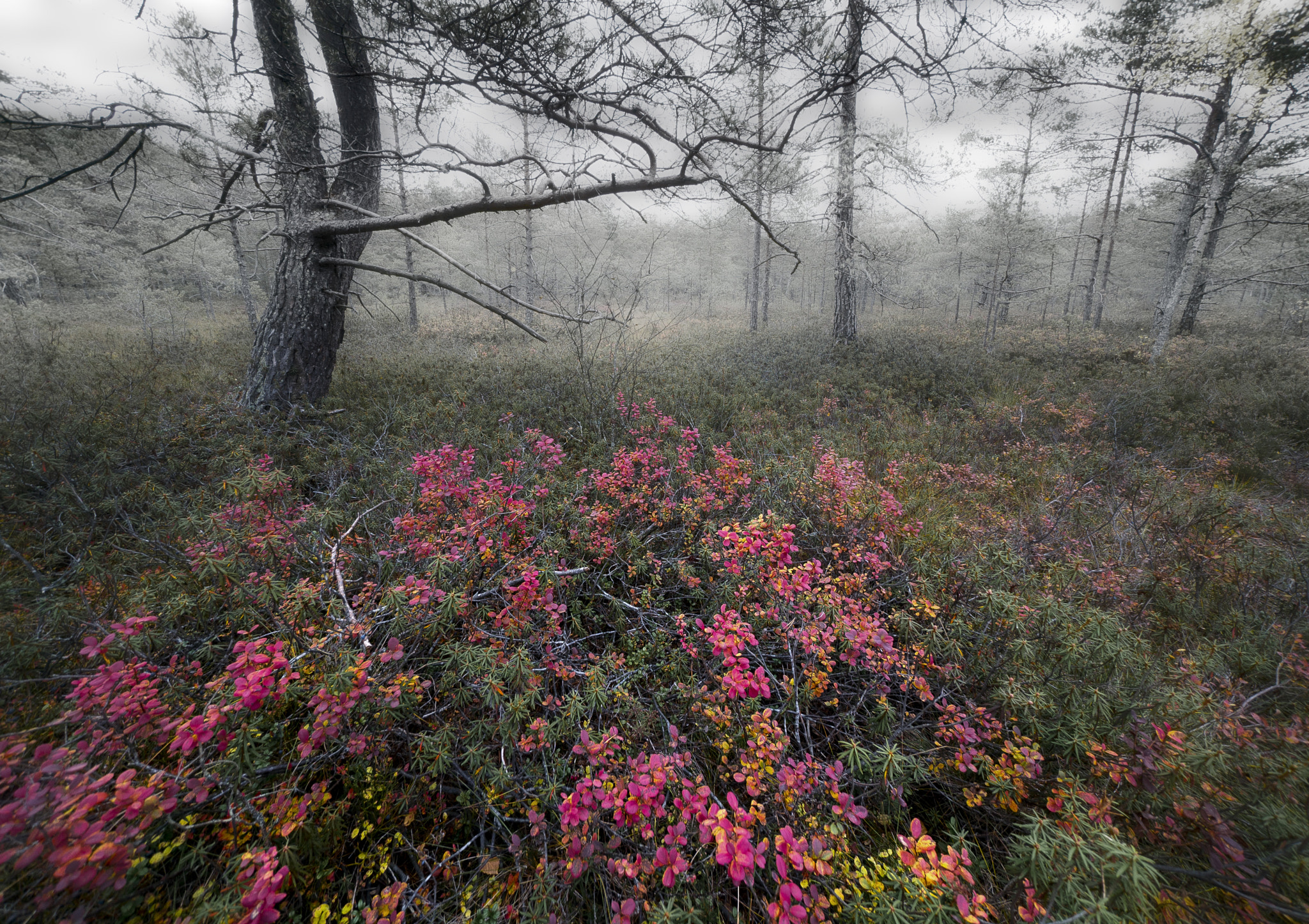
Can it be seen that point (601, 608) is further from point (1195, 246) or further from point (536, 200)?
point (1195, 246)

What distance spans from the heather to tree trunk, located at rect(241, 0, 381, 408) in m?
0.87

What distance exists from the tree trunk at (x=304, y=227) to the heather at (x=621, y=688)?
87 cm

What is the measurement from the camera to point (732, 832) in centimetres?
164

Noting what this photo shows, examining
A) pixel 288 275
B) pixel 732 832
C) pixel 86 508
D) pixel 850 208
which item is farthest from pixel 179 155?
pixel 850 208

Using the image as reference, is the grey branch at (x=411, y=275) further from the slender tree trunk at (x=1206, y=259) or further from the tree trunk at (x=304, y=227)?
the slender tree trunk at (x=1206, y=259)

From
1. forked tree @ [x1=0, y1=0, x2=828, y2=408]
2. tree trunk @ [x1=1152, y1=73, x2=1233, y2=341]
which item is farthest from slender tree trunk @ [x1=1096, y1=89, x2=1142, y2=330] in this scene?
forked tree @ [x1=0, y1=0, x2=828, y2=408]

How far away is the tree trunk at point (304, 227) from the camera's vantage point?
15.2 feet

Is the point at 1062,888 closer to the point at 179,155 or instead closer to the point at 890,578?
the point at 890,578

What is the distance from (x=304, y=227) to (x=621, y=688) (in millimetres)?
6035

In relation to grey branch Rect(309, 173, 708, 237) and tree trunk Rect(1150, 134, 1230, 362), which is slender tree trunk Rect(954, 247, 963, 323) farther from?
grey branch Rect(309, 173, 708, 237)

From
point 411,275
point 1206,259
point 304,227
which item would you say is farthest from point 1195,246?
point 304,227

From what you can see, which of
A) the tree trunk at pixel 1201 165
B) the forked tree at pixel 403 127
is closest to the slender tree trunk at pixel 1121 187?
the tree trunk at pixel 1201 165

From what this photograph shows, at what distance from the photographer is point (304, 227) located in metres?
4.97

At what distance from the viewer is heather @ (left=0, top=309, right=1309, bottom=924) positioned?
1604mm
